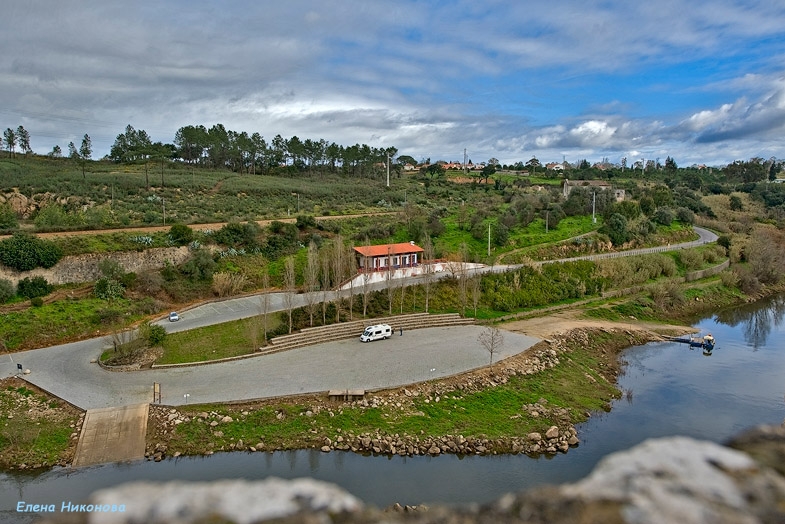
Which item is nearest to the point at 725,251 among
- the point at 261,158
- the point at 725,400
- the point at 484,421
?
the point at 725,400

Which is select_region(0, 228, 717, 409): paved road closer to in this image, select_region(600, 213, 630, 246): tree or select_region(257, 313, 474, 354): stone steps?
select_region(257, 313, 474, 354): stone steps

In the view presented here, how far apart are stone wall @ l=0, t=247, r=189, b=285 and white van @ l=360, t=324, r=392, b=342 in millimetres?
15819

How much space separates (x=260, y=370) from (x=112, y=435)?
19.7 feet

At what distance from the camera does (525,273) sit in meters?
35.2

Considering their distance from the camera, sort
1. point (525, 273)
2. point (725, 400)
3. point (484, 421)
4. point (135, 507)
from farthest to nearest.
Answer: point (525, 273) → point (725, 400) → point (484, 421) → point (135, 507)

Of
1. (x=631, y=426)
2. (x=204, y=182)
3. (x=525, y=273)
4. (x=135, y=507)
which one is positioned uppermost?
(x=204, y=182)

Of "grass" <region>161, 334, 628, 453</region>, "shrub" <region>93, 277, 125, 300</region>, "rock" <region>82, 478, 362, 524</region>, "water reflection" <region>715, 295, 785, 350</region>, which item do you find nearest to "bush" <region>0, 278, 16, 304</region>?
"shrub" <region>93, 277, 125, 300</region>

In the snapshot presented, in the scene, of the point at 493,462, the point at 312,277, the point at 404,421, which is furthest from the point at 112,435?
the point at 312,277

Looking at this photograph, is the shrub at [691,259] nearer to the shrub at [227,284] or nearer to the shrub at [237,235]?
the shrub at [237,235]

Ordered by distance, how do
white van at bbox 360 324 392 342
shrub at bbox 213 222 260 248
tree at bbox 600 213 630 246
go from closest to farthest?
white van at bbox 360 324 392 342 → shrub at bbox 213 222 260 248 → tree at bbox 600 213 630 246

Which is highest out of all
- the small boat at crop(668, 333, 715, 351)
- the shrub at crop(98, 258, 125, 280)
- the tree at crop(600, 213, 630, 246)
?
the tree at crop(600, 213, 630, 246)

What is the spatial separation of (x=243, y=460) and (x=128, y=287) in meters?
17.8

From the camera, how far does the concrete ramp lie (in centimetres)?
1521

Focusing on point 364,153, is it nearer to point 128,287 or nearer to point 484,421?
point 128,287
